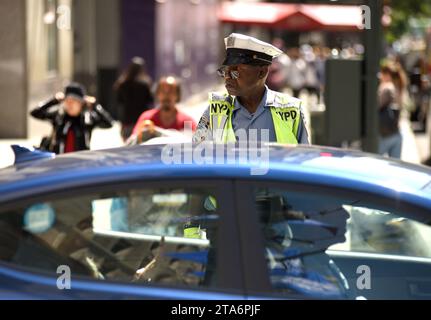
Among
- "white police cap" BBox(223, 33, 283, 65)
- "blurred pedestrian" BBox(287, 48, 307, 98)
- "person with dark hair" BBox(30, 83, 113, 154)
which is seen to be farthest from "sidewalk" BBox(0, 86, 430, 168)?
"white police cap" BBox(223, 33, 283, 65)

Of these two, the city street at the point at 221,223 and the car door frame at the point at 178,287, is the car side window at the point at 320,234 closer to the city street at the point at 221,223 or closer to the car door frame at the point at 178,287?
the city street at the point at 221,223

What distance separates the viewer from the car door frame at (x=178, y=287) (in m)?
3.54

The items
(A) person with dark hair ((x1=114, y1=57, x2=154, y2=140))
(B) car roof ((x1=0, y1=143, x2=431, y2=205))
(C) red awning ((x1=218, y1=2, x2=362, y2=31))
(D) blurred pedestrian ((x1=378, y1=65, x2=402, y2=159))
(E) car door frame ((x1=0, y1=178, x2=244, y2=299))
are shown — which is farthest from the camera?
(C) red awning ((x1=218, y1=2, x2=362, y2=31))

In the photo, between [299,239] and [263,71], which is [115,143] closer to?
[263,71]

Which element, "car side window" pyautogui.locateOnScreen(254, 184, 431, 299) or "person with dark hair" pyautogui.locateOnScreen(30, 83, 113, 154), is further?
"person with dark hair" pyautogui.locateOnScreen(30, 83, 113, 154)

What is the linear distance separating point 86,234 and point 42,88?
44.8 feet

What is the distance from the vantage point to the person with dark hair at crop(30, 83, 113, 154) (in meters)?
9.09

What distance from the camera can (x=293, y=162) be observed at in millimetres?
3824

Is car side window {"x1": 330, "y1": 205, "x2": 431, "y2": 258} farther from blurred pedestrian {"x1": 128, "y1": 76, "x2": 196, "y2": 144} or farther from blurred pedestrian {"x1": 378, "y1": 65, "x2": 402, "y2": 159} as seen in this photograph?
blurred pedestrian {"x1": 378, "y1": 65, "x2": 402, "y2": 159}

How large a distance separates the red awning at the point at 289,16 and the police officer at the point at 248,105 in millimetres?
33059

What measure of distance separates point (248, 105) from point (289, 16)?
35.3 metres

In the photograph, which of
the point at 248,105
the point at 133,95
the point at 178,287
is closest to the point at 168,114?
the point at 133,95

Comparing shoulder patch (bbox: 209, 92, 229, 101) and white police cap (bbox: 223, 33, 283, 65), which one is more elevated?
white police cap (bbox: 223, 33, 283, 65)

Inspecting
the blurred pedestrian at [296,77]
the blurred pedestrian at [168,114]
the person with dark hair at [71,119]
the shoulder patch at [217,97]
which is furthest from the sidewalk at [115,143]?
the shoulder patch at [217,97]
